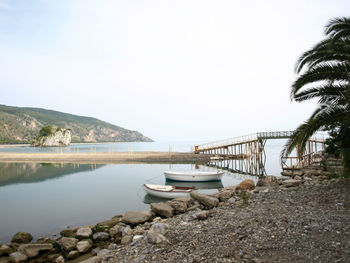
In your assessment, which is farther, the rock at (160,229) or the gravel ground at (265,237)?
the rock at (160,229)

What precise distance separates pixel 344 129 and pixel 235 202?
19.9 ft

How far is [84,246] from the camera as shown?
9141 millimetres

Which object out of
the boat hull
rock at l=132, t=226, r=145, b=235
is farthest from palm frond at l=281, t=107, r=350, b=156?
the boat hull

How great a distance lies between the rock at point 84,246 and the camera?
29.7 ft

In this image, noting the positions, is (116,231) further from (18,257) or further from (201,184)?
(201,184)

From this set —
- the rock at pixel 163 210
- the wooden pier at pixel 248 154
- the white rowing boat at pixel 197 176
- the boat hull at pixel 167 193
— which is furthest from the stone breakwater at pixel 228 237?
the wooden pier at pixel 248 154

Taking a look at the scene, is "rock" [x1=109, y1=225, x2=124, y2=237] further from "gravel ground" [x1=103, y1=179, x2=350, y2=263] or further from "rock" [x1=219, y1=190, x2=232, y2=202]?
"rock" [x1=219, y1=190, x2=232, y2=202]

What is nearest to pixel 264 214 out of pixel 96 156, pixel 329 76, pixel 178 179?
pixel 329 76

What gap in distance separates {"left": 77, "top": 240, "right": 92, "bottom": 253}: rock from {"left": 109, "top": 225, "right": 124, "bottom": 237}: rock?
44.2 inches

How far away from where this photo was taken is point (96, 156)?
53219mm

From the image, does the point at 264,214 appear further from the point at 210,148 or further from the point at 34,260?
the point at 210,148

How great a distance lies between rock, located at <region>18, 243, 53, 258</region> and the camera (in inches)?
341

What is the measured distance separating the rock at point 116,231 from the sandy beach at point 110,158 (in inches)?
1516

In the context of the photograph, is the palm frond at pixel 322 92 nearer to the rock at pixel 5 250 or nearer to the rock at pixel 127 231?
the rock at pixel 127 231
